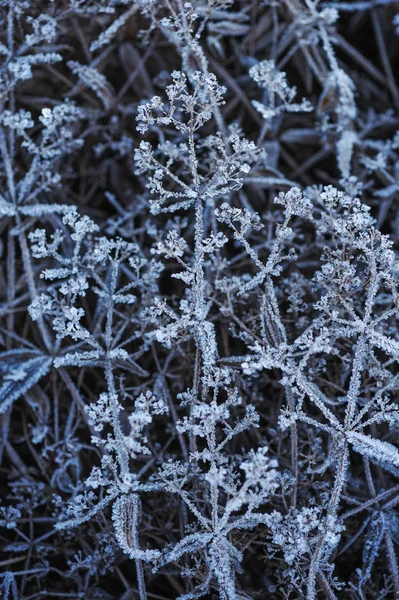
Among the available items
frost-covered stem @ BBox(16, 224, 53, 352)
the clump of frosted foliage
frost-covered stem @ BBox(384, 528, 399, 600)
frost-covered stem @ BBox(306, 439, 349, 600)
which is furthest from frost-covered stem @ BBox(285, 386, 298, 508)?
frost-covered stem @ BBox(16, 224, 53, 352)

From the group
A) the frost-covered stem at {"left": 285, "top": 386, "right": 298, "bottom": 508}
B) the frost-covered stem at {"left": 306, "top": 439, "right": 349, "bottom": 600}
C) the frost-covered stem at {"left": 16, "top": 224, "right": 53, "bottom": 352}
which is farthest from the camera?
the frost-covered stem at {"left": 16, "top": 224, "right": 53, "bottom": 352}

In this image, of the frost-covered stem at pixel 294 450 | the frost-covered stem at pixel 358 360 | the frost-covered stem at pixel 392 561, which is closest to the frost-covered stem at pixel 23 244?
the frost-covered stem at pixel 294 450

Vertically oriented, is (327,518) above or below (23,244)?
below

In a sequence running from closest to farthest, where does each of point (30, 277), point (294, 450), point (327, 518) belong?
point (327, 518), point (294, 450), point (30, 277)

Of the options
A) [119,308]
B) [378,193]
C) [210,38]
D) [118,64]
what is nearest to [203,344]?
[119,308]

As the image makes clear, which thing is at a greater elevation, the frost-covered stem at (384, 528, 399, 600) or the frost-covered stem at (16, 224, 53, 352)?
the frost-covered stem at (16, 224, 53, 352)

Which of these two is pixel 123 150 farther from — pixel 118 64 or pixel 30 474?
pixel 30 474

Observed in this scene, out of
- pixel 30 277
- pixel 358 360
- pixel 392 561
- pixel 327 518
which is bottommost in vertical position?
pixel 392 561

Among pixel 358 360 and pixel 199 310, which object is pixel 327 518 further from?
pixel 199 310

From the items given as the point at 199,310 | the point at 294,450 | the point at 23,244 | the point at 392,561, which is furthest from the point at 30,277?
the point at 392,561

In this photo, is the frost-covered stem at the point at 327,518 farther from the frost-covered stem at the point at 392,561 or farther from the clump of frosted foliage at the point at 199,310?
the frost-covered stem at the point at 392,561

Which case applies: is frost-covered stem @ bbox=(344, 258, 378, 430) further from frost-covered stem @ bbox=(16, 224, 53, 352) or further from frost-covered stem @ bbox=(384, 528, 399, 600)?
frost-covered stem @ bbox=(16, 224, 53, 352)

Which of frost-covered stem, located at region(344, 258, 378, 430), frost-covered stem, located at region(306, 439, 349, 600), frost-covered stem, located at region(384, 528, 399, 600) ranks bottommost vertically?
frost-covered stem, located at region(384, 528, 399, 600)
